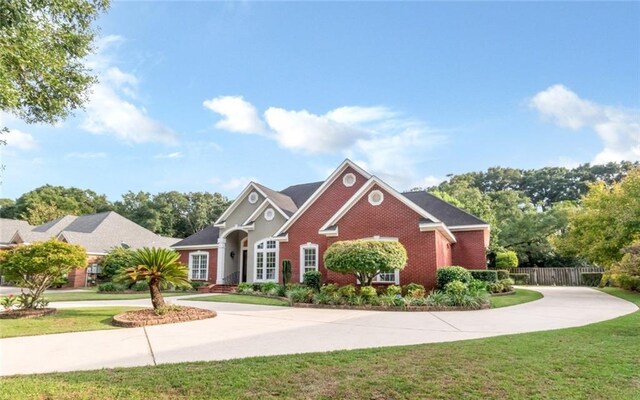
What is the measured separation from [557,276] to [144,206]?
51.1 m

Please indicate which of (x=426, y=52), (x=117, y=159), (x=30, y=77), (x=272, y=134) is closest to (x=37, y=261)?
(x=30, y=77)

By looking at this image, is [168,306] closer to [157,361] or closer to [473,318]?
[157,361]

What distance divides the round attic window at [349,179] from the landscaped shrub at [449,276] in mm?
7876

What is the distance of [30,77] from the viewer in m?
8.73

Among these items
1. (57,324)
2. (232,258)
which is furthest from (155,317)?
(232,258)

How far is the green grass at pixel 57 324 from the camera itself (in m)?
8.88

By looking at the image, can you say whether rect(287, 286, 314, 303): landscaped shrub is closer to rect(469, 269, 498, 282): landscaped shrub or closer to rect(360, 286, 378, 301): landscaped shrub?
rect(360, 286, 378, 301): landscaped shrub

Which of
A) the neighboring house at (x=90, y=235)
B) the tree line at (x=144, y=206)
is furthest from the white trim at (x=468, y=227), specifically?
the tree line at (x=144, y=206)

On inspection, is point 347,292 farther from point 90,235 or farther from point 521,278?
point 90,235

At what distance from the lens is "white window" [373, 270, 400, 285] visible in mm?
16891

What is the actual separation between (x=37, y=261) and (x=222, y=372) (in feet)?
32.2

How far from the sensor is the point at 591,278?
91.8 ft

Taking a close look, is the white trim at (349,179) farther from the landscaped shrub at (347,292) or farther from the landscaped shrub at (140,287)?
the landscaped shrub at (140,287)

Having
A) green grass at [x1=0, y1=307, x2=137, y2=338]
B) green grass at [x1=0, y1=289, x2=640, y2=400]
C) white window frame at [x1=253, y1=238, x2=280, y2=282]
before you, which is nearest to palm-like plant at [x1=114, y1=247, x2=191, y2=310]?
green grass at [x1=0, y1=307, x2=137, y2=338]
